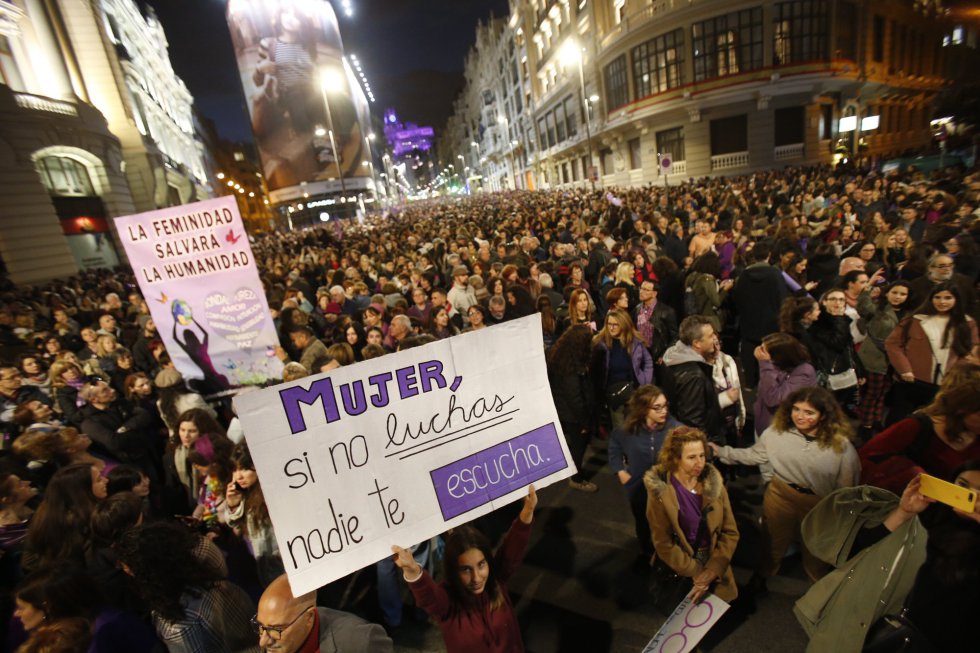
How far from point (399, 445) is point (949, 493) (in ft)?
7.43

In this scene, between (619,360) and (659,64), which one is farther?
(659,64)

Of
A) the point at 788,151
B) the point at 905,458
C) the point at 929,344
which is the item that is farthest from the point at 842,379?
the point at 788,151

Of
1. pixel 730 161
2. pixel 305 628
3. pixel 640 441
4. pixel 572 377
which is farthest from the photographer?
pixel 730 161

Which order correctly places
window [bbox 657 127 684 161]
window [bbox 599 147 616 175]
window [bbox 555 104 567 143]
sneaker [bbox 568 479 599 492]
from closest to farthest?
sneaker [bbox 568 479 599 492] → window [bbox 657 127 684 161] → window [bbox 599 147 616 175] → window [bbox 555 104 567 143]

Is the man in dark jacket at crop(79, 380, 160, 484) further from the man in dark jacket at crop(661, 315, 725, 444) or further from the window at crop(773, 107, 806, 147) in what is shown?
the window at crop(773, 107, 806, 147)

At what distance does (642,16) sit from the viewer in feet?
94.3

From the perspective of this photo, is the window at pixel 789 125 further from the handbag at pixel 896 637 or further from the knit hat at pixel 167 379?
the knit hat at pixel 167 379

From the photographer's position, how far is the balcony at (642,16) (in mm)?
26844

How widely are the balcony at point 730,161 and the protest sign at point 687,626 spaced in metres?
31.5

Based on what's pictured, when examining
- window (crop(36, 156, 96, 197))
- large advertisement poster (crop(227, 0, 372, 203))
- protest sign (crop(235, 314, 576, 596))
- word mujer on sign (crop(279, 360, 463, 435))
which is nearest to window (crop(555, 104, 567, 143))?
large advertisement poster (crop(227, 0, 372, 203))

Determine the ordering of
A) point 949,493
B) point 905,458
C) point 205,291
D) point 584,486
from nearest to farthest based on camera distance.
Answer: point 949,493 → point 905,458 → point 584,486 → point 205,291

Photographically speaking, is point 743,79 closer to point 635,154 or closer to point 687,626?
point 635,154

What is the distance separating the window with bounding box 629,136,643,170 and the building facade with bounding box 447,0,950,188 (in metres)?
0.14

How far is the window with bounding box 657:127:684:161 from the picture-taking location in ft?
98.6
